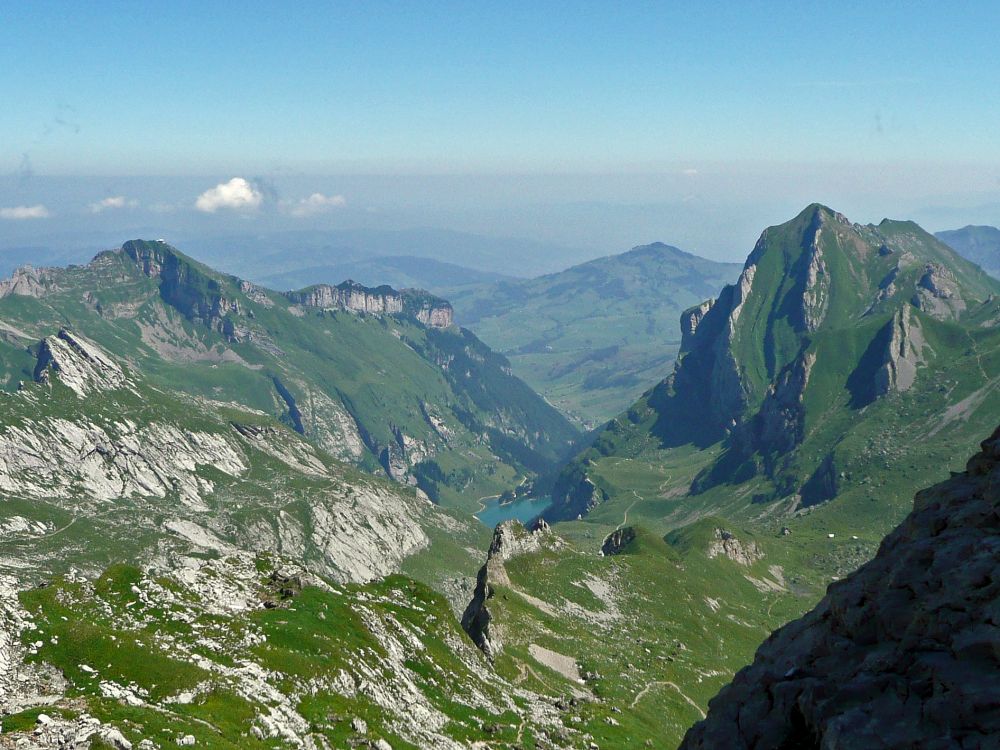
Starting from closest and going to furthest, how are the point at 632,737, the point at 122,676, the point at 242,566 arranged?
1. the point at 122,676
2. the point at 242,566
3. the point at 632,737

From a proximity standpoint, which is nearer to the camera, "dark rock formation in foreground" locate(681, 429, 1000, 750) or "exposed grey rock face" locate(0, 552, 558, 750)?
"dark rock formation in foreground" locate(681, 429, 1000, 750)

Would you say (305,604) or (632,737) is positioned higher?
(305,604)

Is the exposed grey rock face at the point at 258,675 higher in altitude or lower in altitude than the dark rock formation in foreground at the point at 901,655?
lower

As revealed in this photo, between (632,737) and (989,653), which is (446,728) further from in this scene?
(989,653)

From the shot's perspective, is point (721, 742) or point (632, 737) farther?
point (632, 737)

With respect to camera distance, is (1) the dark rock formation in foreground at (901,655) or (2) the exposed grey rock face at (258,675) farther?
(2) the exposed grey rock face at (258,675)

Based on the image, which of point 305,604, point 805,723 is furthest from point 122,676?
point 805,723

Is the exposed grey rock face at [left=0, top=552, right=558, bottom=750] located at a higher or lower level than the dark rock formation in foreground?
lower

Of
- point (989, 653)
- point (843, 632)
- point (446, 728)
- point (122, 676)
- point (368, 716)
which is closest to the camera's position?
point (989, 653)
